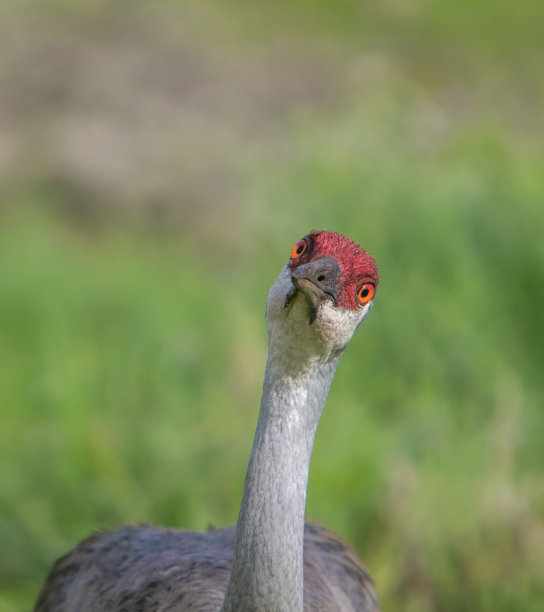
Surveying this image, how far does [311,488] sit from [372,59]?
5.70 meters

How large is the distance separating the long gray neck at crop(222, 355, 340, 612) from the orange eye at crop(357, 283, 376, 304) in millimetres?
177

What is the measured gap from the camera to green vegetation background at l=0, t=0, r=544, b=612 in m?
4.58

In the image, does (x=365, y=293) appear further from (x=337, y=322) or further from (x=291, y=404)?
(x=291, y=404)

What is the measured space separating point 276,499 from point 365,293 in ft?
1.69

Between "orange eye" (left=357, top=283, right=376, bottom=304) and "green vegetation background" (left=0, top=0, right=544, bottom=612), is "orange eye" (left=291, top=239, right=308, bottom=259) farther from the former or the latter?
"green vegetation background" (left=0, top=0, right=544, bottom=612)

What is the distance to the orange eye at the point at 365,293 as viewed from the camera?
238 cm

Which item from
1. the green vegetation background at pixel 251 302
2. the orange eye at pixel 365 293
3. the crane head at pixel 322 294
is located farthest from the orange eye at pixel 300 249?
the green vegetation background at pixel 251 302

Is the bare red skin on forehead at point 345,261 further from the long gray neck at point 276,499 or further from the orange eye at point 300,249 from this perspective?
the long gray neck at point 276,499

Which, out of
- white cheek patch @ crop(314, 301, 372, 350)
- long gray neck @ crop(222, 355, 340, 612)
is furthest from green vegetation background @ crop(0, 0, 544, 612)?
white cheek patch @ crop(314, 301, 372, 350)

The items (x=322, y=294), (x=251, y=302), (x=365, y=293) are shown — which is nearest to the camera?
(x=322, y=294)

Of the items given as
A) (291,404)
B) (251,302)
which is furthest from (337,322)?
(251,302)

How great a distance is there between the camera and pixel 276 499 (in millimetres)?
2318

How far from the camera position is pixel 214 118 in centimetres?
899

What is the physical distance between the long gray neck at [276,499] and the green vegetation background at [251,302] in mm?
2101
